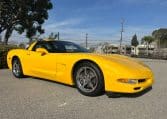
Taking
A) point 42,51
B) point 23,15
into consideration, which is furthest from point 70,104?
point 23,15

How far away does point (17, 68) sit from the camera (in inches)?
335

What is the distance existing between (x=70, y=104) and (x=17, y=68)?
137 inches

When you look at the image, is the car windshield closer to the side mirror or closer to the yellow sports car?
the yellow sports car

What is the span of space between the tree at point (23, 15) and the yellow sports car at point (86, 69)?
64.9 ft

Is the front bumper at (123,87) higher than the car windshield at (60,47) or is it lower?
lower

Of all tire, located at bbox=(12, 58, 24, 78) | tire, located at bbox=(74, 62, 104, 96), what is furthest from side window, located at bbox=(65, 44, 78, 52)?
tire, located at bbox=(12, 58, 24, 78)

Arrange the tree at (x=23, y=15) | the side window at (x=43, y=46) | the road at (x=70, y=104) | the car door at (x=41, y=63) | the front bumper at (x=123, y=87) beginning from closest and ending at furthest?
1. the road at (x=70, y=104)
2. the front bumper at (x=123, y=87)
3. the car door at (x=41, y=63)
4. the side window at (x=43, y=46)
5. the tree at (x=23, y=15)

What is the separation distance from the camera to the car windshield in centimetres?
736

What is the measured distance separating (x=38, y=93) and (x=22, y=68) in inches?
81.6

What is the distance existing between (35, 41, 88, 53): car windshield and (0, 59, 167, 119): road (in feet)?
2.85

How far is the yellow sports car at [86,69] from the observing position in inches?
226

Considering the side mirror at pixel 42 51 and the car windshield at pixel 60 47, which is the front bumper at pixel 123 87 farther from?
the side mirror at pixel 42 51

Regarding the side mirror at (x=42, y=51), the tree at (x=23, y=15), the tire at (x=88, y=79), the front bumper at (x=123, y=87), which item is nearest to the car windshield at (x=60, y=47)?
the side mirror at (x=42, y=51)

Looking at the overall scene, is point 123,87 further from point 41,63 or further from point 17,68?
point 17,68
